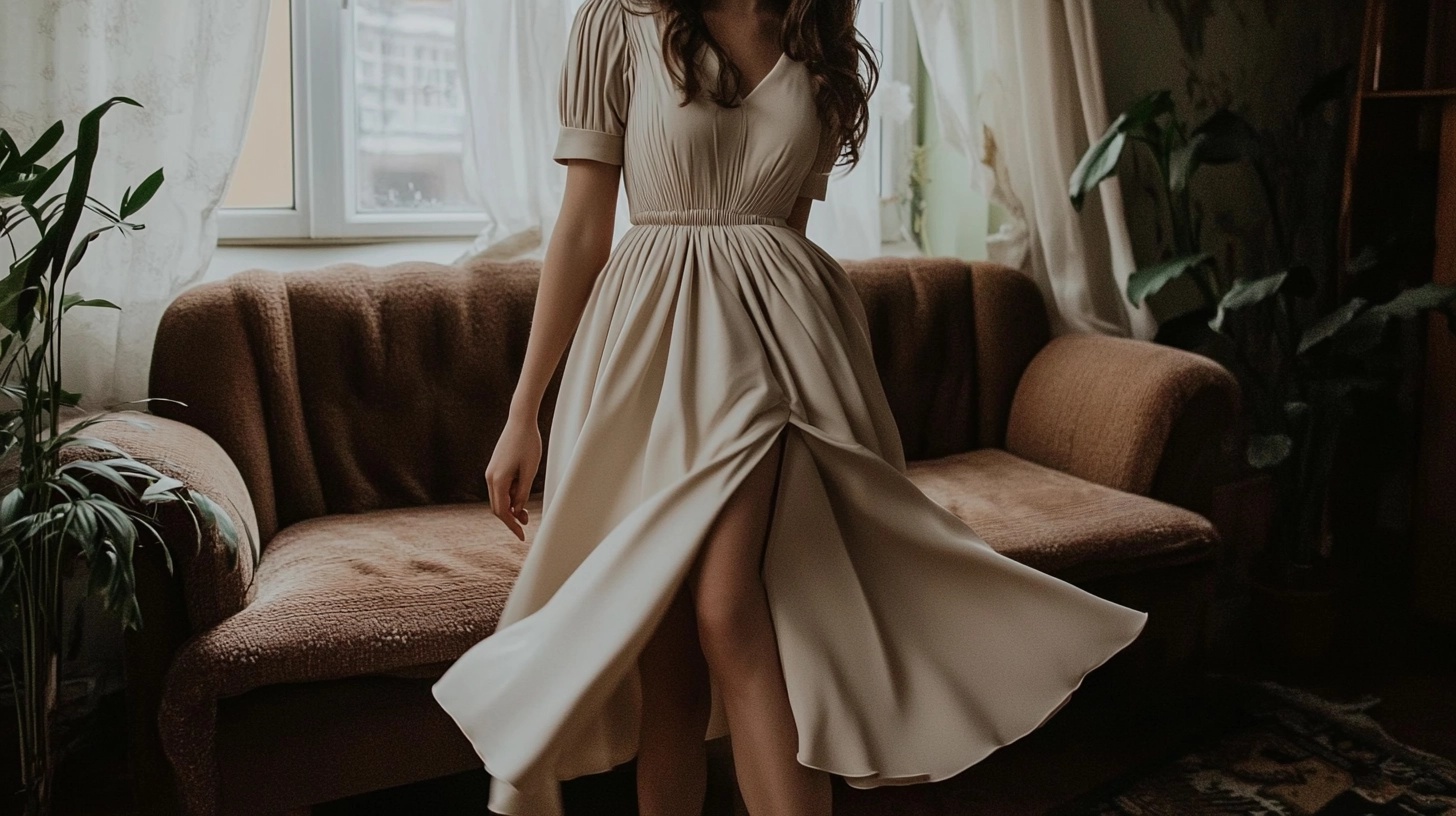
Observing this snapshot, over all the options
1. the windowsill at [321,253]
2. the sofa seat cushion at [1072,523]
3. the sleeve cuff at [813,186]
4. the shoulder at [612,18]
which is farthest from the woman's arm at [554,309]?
the windowsill at [321,253]

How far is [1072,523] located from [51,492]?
1.65 meters

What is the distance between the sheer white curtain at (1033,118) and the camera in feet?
9.43

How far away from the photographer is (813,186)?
1550 millimetres

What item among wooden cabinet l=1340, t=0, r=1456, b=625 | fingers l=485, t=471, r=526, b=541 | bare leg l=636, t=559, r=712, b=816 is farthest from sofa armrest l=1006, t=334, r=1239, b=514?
fingers l=485, t=471, r=526, b=541

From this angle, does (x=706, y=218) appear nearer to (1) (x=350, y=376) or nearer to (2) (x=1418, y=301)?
(1) (x=350, y=376)

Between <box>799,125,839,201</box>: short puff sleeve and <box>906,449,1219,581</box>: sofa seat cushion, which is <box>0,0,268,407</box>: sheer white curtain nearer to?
<box>799,125,839,201</box>: short puff sleeve

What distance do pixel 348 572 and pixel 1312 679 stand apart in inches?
83.5

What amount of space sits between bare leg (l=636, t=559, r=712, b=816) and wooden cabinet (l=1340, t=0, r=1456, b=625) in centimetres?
227

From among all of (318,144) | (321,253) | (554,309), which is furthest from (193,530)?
(318,144)

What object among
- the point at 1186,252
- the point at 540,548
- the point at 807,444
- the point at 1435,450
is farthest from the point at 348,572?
the point at 1435,450

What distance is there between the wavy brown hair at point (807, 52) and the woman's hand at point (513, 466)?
1.40ft

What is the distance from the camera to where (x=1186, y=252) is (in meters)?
2.94

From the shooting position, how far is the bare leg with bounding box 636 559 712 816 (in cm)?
131

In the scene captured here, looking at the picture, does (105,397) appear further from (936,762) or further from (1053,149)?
(1053,149)
